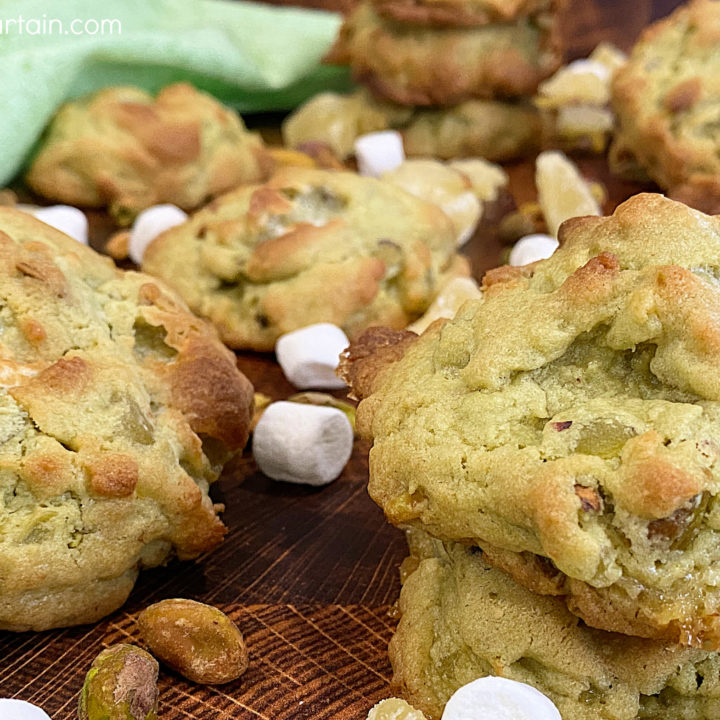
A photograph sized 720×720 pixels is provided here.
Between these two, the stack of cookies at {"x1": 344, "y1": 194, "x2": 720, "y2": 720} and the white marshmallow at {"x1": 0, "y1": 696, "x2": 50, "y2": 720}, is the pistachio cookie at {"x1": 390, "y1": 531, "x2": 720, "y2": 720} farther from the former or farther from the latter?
the white marshmallow at {"x1": 0, "y1": 696, "x2": 50, "y2": 720}

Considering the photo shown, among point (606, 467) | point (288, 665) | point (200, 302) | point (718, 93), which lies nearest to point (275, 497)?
point (288, 665)

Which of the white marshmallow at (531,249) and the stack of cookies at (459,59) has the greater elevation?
the stack of cookies at (459,59)

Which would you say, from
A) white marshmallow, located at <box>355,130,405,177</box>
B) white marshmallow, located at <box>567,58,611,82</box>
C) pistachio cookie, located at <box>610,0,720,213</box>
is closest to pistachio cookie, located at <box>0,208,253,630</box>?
white marshmallow, located at <box>355,130,405,177</box>

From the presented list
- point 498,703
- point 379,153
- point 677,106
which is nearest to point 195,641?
point 498,703

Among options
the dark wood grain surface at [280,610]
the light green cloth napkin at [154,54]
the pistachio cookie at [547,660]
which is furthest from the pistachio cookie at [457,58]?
the pistachio cookie at [547,660]

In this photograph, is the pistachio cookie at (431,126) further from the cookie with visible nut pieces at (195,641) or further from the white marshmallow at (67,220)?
the cookie with visible nut pieces at (195,641)

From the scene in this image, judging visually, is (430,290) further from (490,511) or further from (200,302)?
(490,511)

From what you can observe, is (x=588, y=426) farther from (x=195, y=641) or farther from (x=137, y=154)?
(x=137, y=154)
